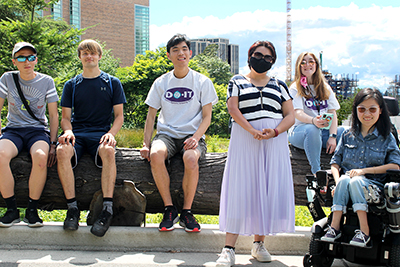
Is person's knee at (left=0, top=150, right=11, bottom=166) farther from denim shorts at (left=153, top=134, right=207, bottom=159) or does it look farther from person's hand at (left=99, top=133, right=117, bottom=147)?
denim shorts at (left=153, top=134, right=207, bottom=159)

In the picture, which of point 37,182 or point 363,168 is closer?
point 363,168

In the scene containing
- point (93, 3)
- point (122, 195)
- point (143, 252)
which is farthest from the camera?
point (93, 3)

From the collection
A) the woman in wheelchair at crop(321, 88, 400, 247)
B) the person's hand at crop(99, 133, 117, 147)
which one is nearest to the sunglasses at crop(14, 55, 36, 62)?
the person's hand at crop(99, 133, 117, 147)

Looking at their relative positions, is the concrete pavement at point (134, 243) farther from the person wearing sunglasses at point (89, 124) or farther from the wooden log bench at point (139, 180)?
the wooden log bench at point (139, 180)

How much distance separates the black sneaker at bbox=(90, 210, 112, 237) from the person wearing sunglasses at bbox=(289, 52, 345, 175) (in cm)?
233

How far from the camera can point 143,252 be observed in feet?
12.6

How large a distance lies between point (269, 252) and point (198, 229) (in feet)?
2.61

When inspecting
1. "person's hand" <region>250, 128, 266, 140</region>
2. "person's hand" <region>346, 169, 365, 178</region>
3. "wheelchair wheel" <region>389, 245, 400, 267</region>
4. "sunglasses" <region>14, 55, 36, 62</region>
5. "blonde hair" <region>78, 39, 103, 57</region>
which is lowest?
"wheelchair wheel" <region>389, 245, 400, 267</region>

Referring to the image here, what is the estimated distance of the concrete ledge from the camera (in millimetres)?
3861

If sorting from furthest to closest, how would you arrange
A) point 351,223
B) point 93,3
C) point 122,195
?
point 93,3 → point 122,195 → point 351,223

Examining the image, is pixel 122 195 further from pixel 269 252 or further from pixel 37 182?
pixel 269 252

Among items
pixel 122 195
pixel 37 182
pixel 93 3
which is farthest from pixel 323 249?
pixel 93 3

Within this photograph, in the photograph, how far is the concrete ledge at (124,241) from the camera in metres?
3.86

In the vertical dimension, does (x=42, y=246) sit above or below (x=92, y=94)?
below
